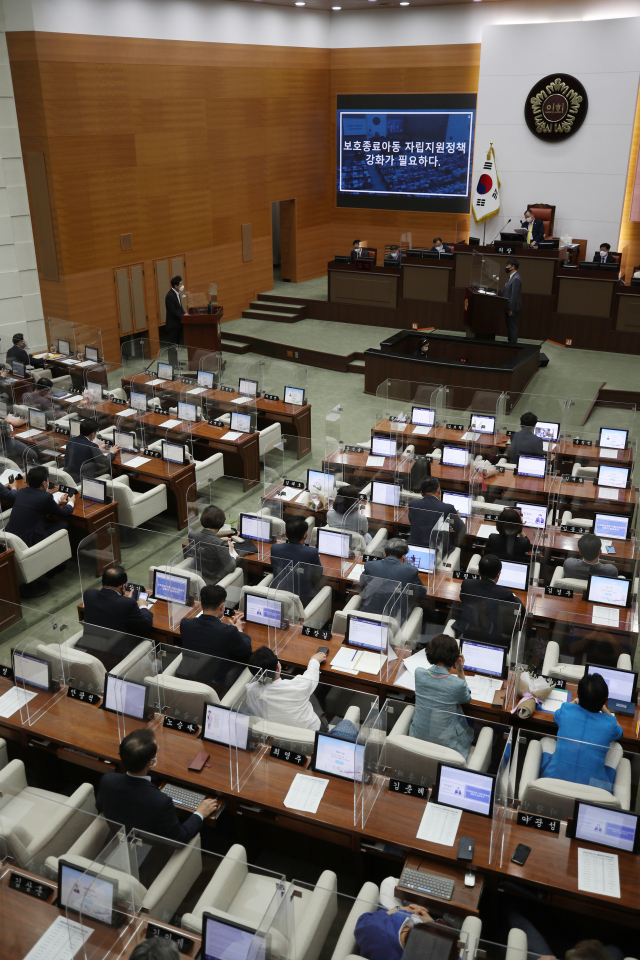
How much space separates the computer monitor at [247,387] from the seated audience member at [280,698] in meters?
5.65

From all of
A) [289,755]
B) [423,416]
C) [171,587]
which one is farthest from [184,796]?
[423,416]

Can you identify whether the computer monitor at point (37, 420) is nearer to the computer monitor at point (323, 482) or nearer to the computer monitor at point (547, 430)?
the computer monitor at point (323, 482)

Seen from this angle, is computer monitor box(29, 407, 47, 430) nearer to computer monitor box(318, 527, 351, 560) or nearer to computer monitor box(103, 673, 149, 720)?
computer monitor box(318, 527, 351, 560)

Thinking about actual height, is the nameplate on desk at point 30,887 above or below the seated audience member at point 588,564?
below

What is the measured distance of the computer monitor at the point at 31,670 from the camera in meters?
4.71

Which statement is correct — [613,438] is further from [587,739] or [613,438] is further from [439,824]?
[439,824]

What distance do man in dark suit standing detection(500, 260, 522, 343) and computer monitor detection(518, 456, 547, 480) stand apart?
15.5 ft

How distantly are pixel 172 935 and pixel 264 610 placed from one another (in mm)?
2418

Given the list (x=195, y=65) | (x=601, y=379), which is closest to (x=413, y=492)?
(x=601, y=379)

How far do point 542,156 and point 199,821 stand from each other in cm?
1373

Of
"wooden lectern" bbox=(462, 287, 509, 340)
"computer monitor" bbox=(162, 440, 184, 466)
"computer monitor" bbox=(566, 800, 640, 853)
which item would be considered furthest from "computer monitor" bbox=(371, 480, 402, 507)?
"wooden lectern" bbox=(462, 287, 509, 340)

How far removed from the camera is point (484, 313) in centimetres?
1223

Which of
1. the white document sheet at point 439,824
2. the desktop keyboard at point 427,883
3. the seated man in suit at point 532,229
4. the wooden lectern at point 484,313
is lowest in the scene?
the desktop keyboard at point 427,883

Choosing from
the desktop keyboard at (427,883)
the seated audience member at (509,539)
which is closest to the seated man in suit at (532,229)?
the seated audience member at (509,539)
